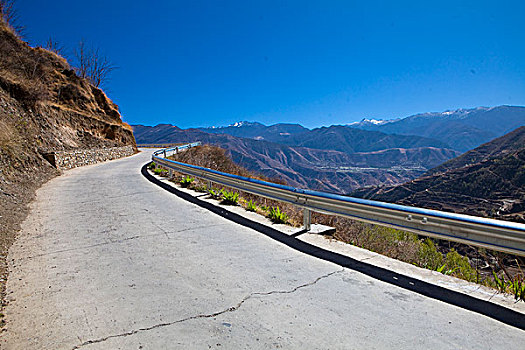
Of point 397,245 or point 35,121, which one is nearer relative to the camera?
point 397,245

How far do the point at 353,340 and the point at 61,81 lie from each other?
33270mm

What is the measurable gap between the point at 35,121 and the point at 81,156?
318cm

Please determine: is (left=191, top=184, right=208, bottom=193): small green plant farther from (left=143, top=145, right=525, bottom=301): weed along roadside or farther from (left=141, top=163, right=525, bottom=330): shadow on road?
(left=141, top=163, right=525, bottom=330): shadow on road

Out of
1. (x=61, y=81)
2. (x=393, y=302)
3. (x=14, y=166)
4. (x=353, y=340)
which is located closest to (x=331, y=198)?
(x=393, y=302)

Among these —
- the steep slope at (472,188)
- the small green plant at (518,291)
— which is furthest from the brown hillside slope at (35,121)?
the steep slope at (472,188)

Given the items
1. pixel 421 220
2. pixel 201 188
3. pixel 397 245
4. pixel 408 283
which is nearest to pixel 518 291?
pixel 408 283

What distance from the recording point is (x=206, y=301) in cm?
314

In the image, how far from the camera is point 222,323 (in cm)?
274

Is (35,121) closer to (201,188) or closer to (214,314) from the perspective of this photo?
(201,188)

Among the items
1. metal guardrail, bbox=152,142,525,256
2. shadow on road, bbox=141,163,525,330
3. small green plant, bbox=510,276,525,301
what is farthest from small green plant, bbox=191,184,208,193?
small green plant, bbox=510,276,525,301

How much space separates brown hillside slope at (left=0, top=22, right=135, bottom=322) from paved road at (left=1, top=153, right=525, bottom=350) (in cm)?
82

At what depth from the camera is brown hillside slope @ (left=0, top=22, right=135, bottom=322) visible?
27.3 feet

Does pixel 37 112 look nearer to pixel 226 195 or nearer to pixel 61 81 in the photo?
pixel 61 81

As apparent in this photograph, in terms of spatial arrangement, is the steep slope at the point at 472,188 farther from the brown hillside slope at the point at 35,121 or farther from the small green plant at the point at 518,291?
the small green plant at the point at 518,291
